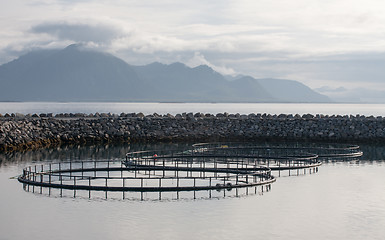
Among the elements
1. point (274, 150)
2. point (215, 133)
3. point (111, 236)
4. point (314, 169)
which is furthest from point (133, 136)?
point (111, 236)

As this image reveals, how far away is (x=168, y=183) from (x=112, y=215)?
13.6 metres

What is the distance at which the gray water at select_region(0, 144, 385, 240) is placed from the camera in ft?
123

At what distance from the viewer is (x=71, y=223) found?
3966 cm

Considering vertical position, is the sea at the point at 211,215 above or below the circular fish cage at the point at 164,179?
below

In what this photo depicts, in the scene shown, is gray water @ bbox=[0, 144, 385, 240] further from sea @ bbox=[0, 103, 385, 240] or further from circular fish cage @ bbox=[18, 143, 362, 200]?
circular fish cage @ bbox=[18, 143, 362, 200]

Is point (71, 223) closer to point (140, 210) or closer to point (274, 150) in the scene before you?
point (140, 210)

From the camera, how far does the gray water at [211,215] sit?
37.5 m

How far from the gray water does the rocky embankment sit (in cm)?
4689

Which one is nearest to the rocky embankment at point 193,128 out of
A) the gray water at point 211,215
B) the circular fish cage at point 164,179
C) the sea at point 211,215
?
the circular fish cage at point 164,179

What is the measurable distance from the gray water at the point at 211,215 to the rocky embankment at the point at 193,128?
46886mm

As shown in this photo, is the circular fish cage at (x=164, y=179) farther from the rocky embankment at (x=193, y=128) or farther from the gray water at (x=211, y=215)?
the rocky embankment at (x=193, y=128)

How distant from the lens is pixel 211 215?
41.9 meters

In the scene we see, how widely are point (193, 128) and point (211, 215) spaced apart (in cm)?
7193

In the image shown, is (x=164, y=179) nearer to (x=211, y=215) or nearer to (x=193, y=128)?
(x=211, y=215)
